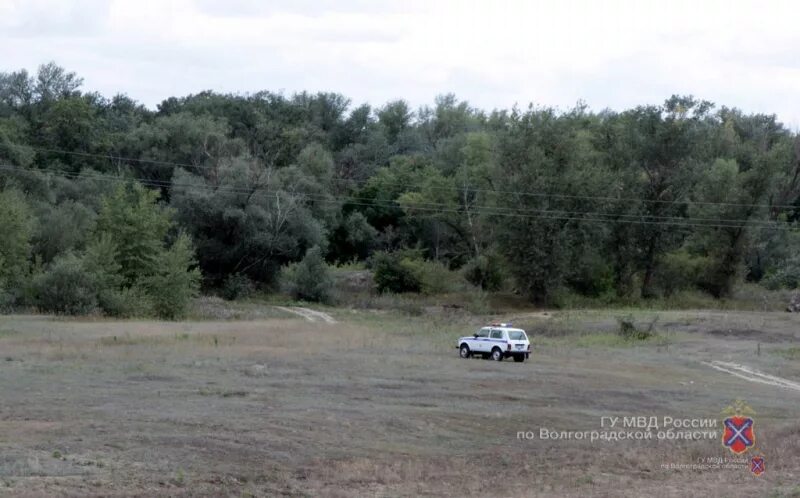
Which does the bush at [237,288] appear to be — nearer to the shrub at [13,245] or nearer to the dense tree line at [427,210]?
the dense tree line at [427,210]

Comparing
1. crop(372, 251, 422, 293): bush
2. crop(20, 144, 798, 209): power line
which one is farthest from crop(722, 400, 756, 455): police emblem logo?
crop(372, 251, 422, 293): bush

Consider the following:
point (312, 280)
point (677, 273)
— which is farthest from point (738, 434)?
point (677, 273)

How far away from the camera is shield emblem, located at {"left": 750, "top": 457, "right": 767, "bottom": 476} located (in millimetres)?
21166

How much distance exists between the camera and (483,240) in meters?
93.8

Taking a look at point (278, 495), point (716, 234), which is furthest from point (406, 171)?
point (278, 495)

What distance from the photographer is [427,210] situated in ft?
317

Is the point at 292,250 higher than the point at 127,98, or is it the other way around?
the point at 127,98

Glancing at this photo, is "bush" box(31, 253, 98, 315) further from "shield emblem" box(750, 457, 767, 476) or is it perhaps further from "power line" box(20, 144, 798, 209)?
"shield emblem" box(750, 457, 767, 476)

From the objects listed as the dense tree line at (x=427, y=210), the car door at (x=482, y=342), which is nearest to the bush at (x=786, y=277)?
the dense tree line at (x=427, y=210)

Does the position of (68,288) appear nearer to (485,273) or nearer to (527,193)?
(527,193)

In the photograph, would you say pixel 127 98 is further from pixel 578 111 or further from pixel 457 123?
pixel 578 111

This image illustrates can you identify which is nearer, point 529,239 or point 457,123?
point 529,239

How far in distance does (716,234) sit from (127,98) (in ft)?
282

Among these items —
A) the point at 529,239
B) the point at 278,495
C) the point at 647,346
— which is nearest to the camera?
the point at 278,495
